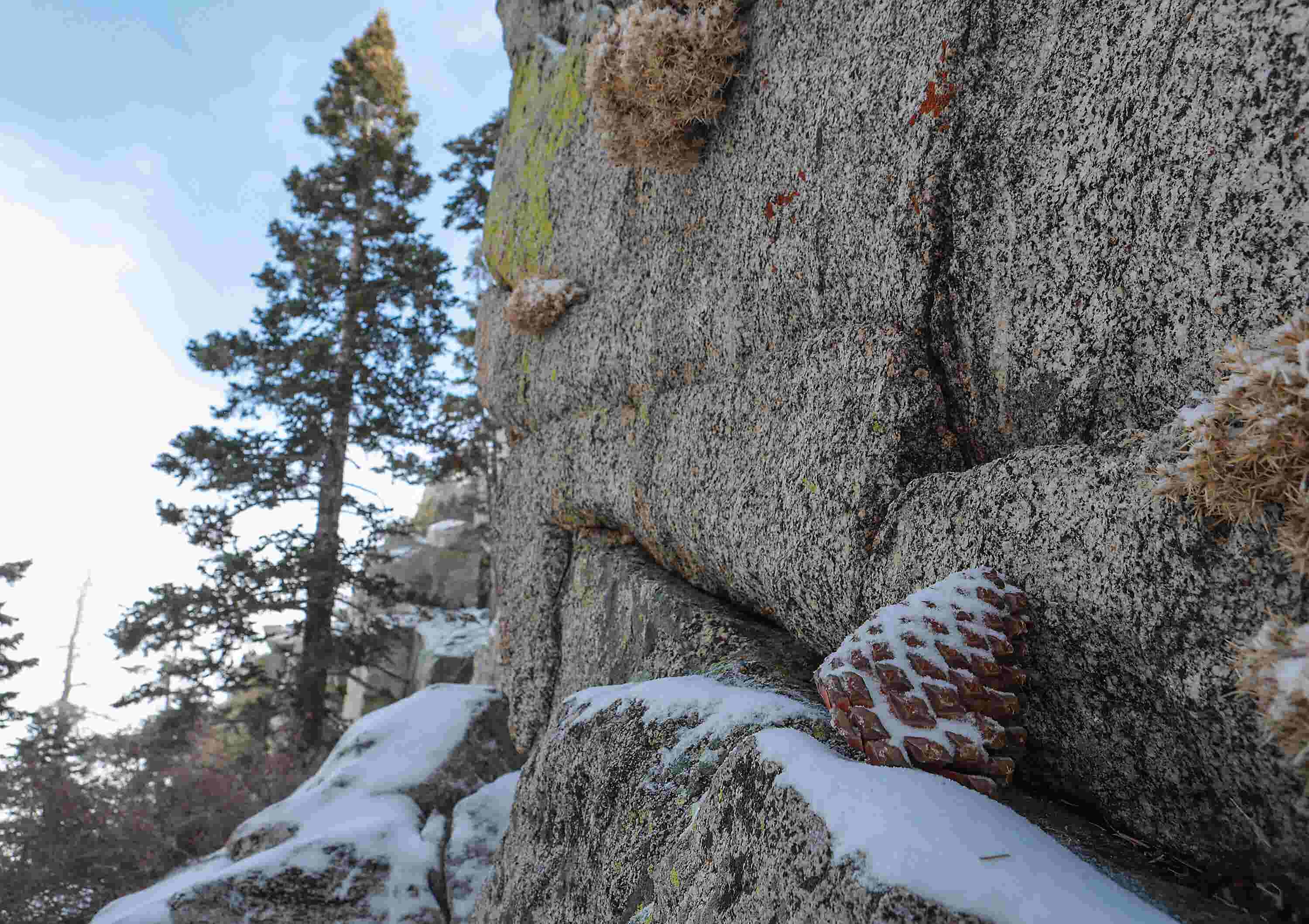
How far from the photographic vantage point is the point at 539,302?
22.1 feet

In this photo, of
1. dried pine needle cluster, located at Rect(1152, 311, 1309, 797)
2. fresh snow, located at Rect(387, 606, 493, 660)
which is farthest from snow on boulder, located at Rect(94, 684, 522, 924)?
fresh snow, located at Rect(387, 606, 493, 660)

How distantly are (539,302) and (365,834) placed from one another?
478 centimetres

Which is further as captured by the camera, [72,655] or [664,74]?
[72,655]

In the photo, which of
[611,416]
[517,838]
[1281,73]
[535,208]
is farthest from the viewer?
[535,208]

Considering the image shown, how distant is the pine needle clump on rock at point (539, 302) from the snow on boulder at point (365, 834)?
12.9 ft

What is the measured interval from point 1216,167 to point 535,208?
646 cm

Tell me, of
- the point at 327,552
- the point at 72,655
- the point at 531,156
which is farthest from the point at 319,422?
the point at 72,655

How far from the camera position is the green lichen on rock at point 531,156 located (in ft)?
23.9

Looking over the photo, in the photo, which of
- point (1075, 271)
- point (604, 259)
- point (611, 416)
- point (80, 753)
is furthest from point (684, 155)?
point (80, 753)

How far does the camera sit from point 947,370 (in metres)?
3.28

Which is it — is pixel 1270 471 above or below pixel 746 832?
above

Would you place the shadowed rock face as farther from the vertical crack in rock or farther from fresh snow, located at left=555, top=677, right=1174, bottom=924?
fresh snow, located at left=555, top=677, right=1174, bottom=924

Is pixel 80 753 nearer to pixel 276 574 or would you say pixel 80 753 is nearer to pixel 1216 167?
pixel 276 574

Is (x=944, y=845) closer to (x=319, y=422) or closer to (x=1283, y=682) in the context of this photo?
A: (x=1283, y=682)
